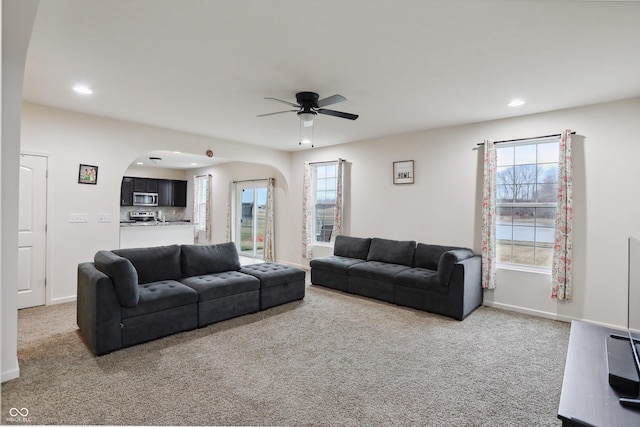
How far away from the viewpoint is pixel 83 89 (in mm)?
3568

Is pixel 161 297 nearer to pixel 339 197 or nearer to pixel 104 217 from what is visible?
pixel 104 217

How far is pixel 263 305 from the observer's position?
4.17 metres

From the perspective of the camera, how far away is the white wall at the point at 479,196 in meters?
3.69

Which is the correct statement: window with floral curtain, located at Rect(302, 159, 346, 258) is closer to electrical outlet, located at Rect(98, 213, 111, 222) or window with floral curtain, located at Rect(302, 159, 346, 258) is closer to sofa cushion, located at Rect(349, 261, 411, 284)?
sofa cushion, located at Rect(349, 261, 411, 284)

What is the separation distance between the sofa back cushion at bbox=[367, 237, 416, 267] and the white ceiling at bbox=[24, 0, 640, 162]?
2098 mm

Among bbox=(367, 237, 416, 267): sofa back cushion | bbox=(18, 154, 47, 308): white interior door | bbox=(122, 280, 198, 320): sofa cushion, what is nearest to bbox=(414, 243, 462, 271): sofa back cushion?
bbox=(367, 237, 416, 267): sofa back cushion

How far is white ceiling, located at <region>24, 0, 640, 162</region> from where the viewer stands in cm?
212

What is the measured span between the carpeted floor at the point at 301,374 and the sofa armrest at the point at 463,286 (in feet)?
0.67

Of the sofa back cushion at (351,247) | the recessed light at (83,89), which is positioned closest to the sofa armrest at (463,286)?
the sofa back cushion at (351,247)

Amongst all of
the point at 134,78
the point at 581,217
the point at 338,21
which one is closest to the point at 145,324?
the point at 134,78

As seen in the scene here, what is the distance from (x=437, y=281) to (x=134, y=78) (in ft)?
13.7

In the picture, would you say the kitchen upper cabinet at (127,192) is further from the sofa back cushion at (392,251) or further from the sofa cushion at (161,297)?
the sofa back cushion at (392,251)

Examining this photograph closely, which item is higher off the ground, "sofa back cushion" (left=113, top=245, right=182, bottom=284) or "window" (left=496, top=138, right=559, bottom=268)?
"window" (left=496, top=138, right=559, bottom=268)

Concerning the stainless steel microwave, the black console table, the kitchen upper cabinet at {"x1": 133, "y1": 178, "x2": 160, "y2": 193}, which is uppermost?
the kitchen upper cabinet at {"x1": 133, "y1": 178, "x2": 160, "y2": 193}
